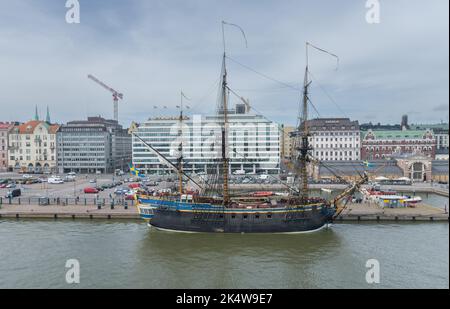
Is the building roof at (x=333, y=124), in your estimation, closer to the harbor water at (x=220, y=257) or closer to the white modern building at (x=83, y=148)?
the white modern building at (x=83, y=148)

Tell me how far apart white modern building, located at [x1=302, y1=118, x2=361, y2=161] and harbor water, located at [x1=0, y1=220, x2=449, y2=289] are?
2849 inches

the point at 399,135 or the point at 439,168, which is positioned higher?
the point at 399,135

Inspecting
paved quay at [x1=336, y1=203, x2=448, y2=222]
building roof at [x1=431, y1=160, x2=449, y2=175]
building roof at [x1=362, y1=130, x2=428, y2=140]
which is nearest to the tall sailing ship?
paved quay at [x1=336, y1=203, x2=448, y2=222]

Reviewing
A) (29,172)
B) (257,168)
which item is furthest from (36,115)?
(257,168)

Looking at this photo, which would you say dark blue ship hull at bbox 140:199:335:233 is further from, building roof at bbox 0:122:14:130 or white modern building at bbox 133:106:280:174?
building roof at bbox 0:122:14:130

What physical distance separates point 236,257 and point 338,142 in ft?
298

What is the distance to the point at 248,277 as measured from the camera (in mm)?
23734

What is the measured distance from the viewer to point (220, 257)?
27969 mm

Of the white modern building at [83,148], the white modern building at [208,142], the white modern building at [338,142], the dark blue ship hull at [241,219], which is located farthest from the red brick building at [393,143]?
the white modern building at [83,148]

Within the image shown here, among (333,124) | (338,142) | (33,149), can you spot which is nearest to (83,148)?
(33,149)

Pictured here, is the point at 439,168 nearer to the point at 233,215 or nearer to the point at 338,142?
the point at 338,142

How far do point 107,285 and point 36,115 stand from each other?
152 meters
